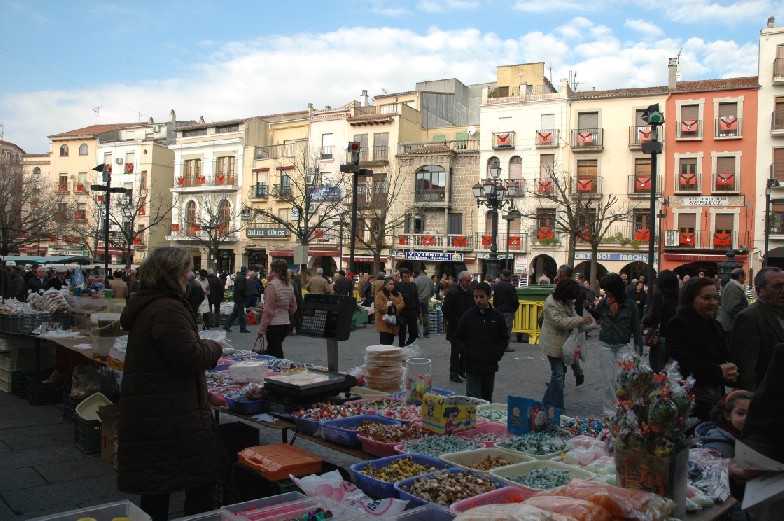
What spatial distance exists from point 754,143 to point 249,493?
3479 cm

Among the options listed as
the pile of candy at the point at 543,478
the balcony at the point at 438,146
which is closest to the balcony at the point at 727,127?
the balcony at the point at 438,146

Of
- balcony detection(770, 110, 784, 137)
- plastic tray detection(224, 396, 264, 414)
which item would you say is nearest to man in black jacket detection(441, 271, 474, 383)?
plastic tray detection(224, 396, 264, 414)

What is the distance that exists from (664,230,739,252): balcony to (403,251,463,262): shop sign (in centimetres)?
1165

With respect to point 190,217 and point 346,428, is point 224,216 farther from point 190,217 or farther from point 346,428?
point 346,428

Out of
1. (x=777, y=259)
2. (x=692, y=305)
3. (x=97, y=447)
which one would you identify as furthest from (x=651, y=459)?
(x=777, y=259)

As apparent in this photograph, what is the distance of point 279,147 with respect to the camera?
44531mm

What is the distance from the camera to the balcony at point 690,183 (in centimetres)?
3234

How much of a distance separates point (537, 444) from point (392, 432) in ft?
2.95

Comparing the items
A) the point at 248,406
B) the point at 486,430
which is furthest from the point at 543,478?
the point at 248,406

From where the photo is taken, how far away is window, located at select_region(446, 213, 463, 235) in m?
37.4

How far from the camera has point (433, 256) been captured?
3703 centimetres

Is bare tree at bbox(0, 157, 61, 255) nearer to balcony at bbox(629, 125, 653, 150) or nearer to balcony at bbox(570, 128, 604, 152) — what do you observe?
balcony at bbox(570, 128, 604, 152)

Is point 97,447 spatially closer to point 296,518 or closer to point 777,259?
point 296,518

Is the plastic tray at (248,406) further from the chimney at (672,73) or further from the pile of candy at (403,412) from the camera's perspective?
the chimney at (672,73)
